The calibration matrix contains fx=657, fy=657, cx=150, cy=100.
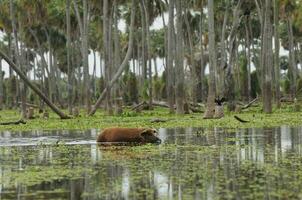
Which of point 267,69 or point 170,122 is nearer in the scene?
point 170,122

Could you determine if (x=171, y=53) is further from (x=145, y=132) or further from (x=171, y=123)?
(x=145, y=132)

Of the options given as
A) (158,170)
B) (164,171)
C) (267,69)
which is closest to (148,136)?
(158,170)

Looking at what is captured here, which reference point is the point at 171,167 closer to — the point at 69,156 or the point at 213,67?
the point at 69,156

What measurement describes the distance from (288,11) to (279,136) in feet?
137

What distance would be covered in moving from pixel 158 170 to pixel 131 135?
7370mm

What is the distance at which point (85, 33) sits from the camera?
52.2 metres

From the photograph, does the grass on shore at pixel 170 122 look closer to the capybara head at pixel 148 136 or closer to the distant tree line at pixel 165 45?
the distant tree line at pixel 165 45

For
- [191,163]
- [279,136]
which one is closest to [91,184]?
[191,163]

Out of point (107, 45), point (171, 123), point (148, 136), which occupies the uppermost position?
point (107, 45)

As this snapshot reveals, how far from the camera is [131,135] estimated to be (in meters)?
19.9

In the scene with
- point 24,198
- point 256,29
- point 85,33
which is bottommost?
point 24,198

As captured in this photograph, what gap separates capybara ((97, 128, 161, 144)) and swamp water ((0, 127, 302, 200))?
17.5 inches

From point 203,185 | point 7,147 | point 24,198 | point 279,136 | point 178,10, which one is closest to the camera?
point 24,198

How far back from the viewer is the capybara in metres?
19.7
